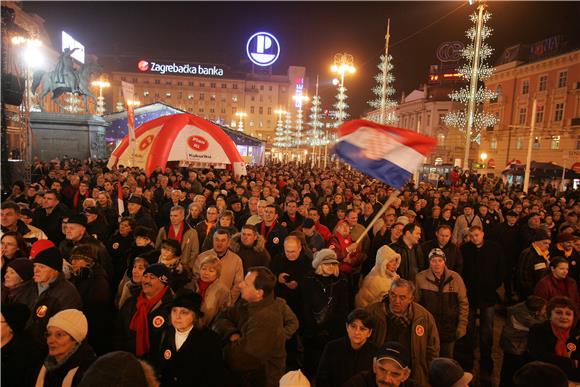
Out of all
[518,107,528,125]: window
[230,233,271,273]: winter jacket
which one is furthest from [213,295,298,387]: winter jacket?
[518,107,528,125]: window

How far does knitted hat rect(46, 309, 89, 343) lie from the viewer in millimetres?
2793

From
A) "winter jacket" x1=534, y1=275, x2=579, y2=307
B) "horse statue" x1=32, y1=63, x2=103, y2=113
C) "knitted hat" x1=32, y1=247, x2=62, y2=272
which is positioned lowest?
"winter jacket" x1=534, y1=275, x2=579, y2=307

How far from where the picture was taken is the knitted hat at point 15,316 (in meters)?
2.93

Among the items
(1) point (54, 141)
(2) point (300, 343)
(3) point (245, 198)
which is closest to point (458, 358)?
(2) point (300, 343)

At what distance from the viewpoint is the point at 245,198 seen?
10.7 metres

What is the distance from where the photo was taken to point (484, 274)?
5875 mm

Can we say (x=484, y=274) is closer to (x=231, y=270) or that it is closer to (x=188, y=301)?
(x=231, y=270)

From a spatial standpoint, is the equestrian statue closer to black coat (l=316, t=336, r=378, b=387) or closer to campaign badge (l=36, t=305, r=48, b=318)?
campaign badge (l=36, t=305, r=48, b=318)

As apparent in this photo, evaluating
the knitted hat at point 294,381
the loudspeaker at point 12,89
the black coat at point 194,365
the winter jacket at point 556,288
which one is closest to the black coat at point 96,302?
the black coat at point 194,365

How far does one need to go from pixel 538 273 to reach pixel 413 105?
82.9 m

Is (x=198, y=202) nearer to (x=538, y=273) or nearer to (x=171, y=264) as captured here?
(x=171, y=264)

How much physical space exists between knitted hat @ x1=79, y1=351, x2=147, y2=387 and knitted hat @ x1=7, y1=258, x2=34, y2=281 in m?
2.26

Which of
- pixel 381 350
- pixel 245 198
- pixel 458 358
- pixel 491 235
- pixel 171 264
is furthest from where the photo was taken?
pixel 245 198

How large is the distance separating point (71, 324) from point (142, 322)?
0.78 m
